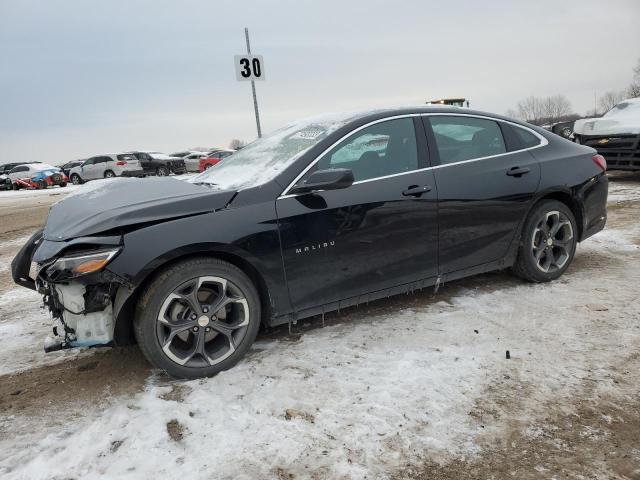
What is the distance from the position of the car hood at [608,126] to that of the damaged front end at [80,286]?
10517 mm

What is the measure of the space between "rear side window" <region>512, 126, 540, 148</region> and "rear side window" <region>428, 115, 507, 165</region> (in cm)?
20

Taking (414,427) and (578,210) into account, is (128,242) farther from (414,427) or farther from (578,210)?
(578,210)

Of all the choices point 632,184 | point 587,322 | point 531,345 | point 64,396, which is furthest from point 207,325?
point 632,184

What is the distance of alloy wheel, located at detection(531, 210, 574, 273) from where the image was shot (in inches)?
161

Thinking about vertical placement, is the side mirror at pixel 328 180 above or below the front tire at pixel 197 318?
above

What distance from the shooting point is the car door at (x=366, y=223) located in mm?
3070

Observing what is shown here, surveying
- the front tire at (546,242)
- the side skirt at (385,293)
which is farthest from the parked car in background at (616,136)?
the side skirt at (385,293)

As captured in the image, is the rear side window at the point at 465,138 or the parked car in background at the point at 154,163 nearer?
the rear side window at the point at 465,138

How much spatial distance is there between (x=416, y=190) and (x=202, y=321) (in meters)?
1.74

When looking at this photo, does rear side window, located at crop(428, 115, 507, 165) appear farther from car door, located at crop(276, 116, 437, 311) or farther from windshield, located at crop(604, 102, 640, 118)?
windshield, located at crop(604, 102, 640, 118)

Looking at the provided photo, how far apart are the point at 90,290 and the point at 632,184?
10949mm

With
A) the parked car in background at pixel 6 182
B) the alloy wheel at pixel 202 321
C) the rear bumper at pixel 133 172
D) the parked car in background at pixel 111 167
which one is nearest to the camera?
the alloy wheel at pixel 202 321

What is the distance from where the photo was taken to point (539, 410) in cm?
246

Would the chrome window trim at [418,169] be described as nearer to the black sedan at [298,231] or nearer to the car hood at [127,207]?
the black sedan at [298,231]
